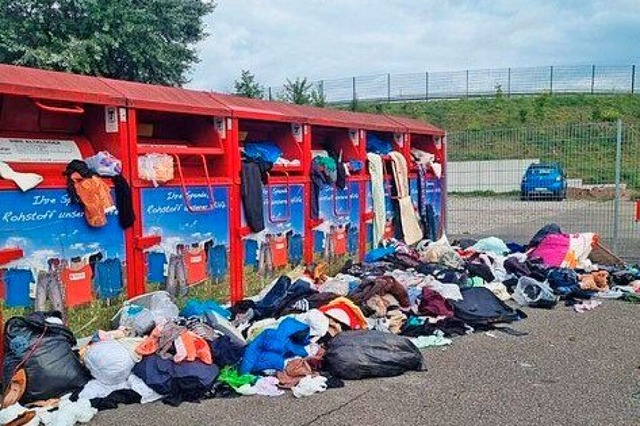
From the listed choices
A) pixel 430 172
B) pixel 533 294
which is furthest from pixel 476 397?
pixel 430 172

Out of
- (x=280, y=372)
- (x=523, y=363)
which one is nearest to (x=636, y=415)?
(x=523, y=363)

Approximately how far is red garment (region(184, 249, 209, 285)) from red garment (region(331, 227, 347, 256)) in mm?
2473

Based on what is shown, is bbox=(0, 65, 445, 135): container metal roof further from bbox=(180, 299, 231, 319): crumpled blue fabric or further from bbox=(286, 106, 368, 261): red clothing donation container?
bbox=(180, 299, 231, 319): crumpled blue fabric

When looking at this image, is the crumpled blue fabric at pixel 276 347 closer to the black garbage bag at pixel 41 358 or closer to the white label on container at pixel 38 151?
the black garbage bag at pixel 41 358

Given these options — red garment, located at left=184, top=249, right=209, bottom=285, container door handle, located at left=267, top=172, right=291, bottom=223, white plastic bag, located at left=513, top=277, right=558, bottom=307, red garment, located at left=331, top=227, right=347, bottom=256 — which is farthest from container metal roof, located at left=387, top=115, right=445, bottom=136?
red garment, located at left=184, top=249, right=209, bottom=285

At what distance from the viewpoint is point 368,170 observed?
909 cm

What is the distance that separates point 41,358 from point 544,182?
916cm

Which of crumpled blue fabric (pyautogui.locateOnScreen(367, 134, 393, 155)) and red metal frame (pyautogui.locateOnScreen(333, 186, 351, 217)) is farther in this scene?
crumpled blue fabric (pyautogui.locateOnScreen(367, 134, 393, 155))

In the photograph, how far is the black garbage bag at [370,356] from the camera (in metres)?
4.73

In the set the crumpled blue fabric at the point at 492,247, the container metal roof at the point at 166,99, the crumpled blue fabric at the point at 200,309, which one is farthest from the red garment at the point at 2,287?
the crumpled blue fabric at the point at 492,247

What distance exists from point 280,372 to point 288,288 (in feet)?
6.24

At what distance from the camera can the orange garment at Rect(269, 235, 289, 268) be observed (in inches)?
282

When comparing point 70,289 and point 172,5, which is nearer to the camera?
point 70,289

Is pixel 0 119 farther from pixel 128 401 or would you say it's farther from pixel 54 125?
pixel 128 401
